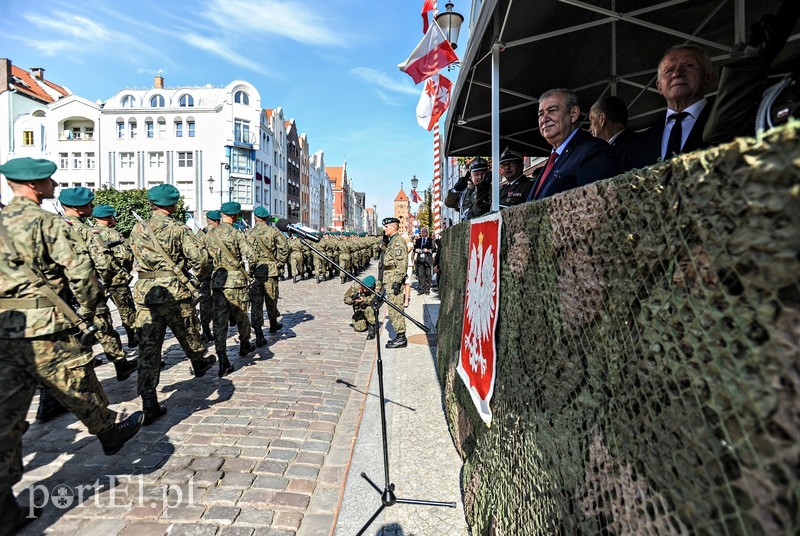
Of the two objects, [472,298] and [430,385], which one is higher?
[472,298]

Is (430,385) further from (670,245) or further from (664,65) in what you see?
(670,245)

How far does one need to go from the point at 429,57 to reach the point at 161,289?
585 centimetres

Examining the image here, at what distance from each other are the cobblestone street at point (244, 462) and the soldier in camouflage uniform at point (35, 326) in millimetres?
367

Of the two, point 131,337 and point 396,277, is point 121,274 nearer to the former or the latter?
point 131,337

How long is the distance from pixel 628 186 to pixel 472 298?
6.90 ft

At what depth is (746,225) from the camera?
69cm

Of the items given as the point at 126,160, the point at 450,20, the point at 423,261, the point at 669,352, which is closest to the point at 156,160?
the point at 126,160

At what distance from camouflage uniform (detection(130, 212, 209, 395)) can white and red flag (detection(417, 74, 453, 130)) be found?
628 centimetres

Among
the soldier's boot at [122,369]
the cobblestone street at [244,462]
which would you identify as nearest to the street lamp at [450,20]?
the cobblestone street at [244,462]

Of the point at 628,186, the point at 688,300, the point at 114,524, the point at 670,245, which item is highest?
the point at 628,186

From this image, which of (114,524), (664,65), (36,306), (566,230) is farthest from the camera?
(36,306)

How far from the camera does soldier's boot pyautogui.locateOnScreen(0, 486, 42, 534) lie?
2.60 metres

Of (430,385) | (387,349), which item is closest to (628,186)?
(430,385)

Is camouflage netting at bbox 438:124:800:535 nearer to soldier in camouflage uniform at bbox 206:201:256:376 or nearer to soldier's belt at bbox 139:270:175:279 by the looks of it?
soldier's belt at bbox 139:270:175:279
